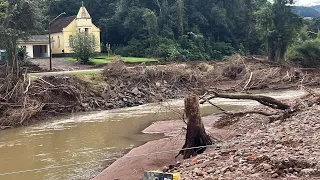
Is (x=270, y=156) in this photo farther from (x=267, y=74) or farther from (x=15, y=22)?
(x=267, y=74)

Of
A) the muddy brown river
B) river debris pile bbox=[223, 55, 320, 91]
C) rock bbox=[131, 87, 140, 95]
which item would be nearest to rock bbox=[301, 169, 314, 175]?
the muddy brown river

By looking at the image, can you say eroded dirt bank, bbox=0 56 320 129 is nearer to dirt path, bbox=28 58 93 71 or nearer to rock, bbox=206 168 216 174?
dirt path, bbox=28 58 93 71

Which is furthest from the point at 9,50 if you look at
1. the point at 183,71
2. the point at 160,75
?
the point at 183,71

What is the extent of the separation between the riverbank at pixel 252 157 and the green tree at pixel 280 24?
35570 mm

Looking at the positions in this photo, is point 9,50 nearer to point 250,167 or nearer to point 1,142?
point 1,142

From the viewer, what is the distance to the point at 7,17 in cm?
2992

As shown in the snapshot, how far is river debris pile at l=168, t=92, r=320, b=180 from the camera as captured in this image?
8172mm

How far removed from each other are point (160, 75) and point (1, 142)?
1807 cm

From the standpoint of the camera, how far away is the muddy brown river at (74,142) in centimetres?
1371

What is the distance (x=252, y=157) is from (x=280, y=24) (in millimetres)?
43456

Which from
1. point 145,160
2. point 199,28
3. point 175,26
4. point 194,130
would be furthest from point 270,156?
point 199,28

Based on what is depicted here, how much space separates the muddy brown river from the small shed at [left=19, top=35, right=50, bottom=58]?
27.0m

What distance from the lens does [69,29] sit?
5450cm

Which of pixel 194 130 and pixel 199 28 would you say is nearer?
pixel 194 130
